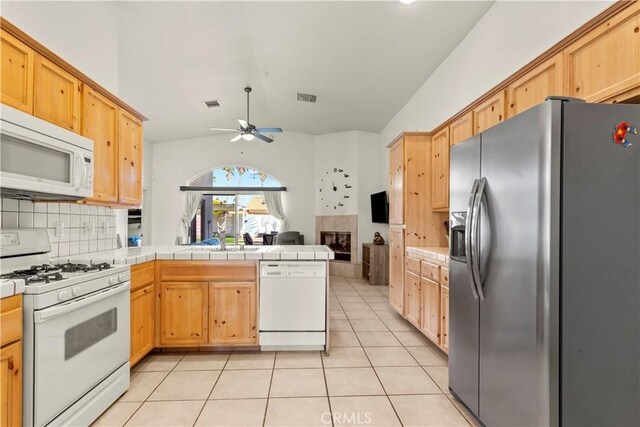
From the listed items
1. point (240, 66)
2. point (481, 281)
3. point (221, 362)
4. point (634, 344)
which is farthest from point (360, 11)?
point (221, 362)

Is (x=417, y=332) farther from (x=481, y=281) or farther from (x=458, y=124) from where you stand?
(x=458, y=124)

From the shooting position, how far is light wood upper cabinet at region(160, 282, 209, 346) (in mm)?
2797

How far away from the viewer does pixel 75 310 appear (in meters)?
1.73

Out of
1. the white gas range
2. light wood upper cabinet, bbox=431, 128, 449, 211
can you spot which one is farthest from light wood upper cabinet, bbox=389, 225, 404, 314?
the white gas range

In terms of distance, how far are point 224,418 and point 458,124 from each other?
312cm

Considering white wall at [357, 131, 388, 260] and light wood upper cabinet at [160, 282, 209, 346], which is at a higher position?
white wall at [357, 131, 388, 260]

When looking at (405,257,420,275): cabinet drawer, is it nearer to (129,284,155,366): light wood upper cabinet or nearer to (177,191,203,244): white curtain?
(129,284,155,366): light wood upper cabinet

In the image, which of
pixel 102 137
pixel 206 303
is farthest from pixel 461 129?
pixel 102 137

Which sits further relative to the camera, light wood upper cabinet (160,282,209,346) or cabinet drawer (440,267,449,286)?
light wood upper cabinet (160,282,209,346)

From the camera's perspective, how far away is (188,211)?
305 inches

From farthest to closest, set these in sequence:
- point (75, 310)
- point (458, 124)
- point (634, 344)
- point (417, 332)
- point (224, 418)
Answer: point (417, 332) < point (458, 124) < point (224, 418) < point (75, 310) < point (634, 344)

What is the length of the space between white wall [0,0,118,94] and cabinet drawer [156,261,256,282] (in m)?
1.93

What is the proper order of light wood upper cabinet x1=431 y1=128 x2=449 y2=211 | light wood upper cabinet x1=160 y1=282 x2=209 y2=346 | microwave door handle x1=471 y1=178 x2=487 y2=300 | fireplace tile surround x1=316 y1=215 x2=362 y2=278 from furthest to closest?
fireplace tile surround x1=316 y1=215 x2=362 y2=278
light wood upper cabinet x1=431 y1=128 x2=449 y2=211
light wood upper cabinet x1=160 y1=282 x2=209 y2=346
microwave door handle x1=471 y1=178 x2=487 y2=300

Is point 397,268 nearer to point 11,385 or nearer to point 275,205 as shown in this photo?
point 11,385
